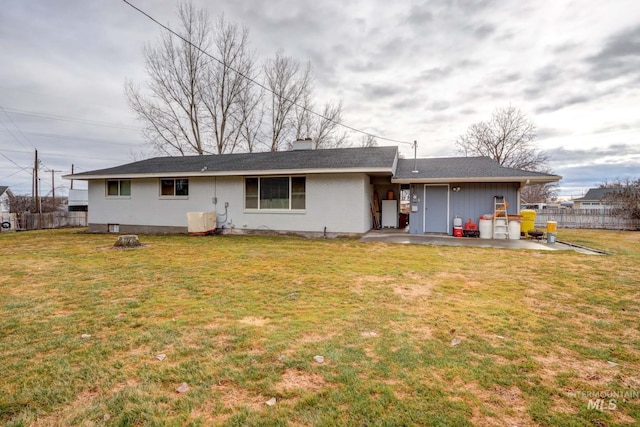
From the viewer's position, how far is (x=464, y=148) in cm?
2555

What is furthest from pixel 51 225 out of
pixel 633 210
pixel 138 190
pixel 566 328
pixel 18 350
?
pixel 633 210

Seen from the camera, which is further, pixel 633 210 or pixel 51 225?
pixel 51 225

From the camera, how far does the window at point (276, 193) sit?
1120cm

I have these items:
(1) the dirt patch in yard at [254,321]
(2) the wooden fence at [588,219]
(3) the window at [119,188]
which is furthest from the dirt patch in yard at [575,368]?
(2) the wooden fence at [588,219]

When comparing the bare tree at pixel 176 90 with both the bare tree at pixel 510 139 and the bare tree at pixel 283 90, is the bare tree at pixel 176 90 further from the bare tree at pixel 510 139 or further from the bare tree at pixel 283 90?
the bare tree at pixel 510 139

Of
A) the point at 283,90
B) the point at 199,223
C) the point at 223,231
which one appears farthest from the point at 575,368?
the point at 283,90

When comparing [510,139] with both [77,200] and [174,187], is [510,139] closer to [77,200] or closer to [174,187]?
[174,187]

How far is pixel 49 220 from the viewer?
17797mm

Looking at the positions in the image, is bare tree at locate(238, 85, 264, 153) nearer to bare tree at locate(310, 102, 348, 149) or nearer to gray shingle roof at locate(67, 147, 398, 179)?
bare tree at locate(310, 102, 348, 149)

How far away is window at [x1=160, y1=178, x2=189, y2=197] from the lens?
41.2ft

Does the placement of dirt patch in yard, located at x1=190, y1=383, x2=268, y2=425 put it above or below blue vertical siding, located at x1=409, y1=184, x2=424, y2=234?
below

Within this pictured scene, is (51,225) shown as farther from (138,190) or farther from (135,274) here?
(135,274)

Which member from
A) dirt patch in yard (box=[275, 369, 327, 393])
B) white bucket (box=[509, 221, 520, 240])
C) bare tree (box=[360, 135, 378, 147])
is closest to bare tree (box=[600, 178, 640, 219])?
white bucket (box=[509, 221, 520, 240])

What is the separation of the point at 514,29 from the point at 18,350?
44.4 ft
